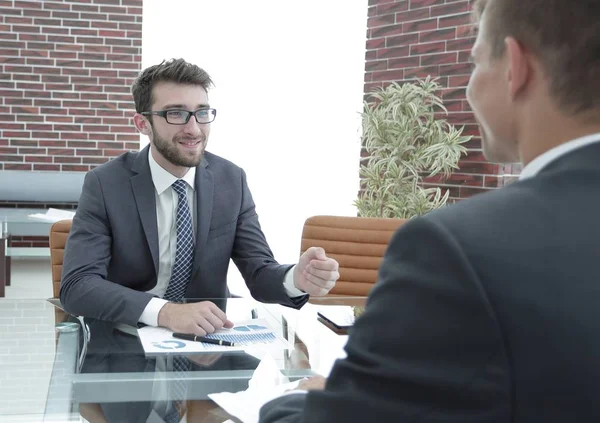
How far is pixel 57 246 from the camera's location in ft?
8.55

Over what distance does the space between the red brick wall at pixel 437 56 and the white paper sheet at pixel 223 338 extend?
122 inches

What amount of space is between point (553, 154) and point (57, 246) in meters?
2.25

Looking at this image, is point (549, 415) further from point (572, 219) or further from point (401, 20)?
point (401, 20)

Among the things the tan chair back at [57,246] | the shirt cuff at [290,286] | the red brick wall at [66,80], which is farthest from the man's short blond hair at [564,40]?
the red brick wall at [66,80]

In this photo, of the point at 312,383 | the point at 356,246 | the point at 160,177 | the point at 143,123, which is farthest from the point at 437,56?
the point at 312,383

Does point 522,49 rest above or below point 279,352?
above

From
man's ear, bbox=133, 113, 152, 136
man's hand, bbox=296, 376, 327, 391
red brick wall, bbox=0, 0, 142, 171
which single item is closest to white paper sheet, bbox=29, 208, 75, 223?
red brick wall, bbox=0, 0, 142, 171

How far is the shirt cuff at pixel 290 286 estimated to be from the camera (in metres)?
2.30

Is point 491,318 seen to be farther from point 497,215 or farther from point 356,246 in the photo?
point 356,246

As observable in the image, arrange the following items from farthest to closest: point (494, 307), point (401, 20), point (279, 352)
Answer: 1. point (401, 20)
2. point (279, 352)
3. point (494, 307)

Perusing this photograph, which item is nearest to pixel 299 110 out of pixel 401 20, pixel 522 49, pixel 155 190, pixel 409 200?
pixel 401 20

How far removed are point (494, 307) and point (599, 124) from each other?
226mm

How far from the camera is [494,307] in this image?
579 mm

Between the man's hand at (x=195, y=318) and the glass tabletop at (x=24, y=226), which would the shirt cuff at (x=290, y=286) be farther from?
the glass tabletop at (x=24, y=226)
